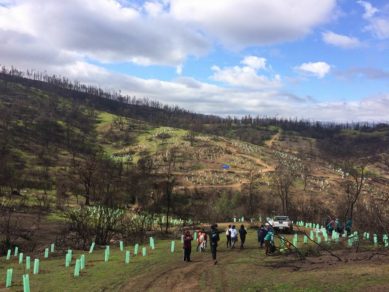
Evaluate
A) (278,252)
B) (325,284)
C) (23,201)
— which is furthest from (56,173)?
(325,284)

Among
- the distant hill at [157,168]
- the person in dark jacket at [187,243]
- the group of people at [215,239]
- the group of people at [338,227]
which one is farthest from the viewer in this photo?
the distant hill at [157,168]

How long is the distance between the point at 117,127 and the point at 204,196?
11522 centimetres

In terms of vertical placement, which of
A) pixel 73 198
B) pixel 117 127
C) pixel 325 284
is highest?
pixel 117 127

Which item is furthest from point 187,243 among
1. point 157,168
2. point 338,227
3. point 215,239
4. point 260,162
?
point 260,162

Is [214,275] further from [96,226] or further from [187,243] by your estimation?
[96,226]

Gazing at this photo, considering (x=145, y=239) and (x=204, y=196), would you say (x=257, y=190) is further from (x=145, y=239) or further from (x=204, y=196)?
(x=145, y=239)


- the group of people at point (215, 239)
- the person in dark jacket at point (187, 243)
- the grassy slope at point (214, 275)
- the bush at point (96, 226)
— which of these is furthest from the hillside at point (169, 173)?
A: the person in dark jacket at point (187, 243)

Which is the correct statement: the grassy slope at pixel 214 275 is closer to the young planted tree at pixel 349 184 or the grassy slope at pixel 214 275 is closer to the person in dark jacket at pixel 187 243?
the person in dark jacket at pixel 187 243

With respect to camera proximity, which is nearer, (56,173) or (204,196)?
(204,196)

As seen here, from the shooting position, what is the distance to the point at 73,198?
75375 mm

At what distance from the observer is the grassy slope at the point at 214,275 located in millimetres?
15523

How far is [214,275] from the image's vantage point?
1858 cm

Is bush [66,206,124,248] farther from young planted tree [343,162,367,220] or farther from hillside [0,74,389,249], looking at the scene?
young planted tree [343,162,367,220]

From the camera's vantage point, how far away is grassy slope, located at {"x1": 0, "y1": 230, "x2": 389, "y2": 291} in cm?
1552
